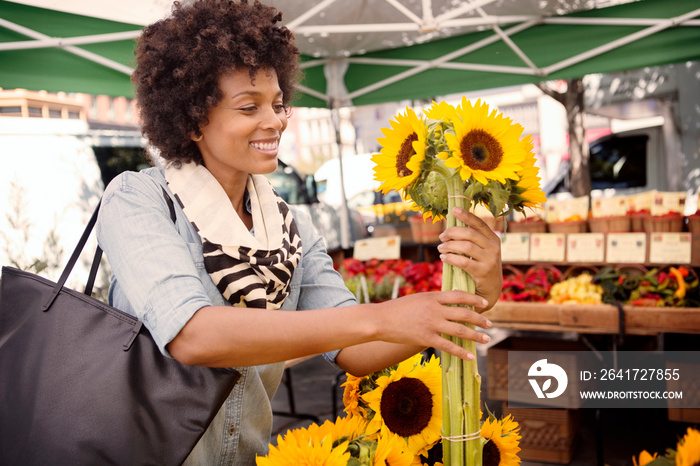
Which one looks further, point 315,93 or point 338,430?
point 315,93

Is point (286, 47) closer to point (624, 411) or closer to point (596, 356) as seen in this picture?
point (596, 356)

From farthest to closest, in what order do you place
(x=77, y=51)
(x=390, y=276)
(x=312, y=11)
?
1. (x=390, y=276)
2. (x=312, y=11)
3. (x=77, y=51)

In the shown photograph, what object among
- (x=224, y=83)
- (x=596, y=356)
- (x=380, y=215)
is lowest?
(x=596, y=356)

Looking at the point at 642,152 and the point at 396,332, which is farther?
the point at 642,152

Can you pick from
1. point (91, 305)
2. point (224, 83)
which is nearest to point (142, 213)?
point (91, 305)

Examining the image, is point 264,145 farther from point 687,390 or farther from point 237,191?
point 687,390

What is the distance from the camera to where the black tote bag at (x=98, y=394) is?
99cm

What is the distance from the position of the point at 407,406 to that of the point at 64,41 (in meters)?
3.17

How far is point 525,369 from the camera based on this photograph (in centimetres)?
368

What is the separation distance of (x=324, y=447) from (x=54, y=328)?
0.58 metres

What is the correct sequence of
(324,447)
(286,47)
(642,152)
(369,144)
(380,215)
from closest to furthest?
1. (324,447)
2. (286,47)
3. (380,215)
4. (642,152)
5. (369,144)

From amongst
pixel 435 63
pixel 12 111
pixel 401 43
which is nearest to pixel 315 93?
pixel 401 43

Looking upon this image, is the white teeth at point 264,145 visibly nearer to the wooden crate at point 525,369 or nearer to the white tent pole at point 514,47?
the wooden crate at point 525,369

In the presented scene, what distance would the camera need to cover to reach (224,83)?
1271mm
